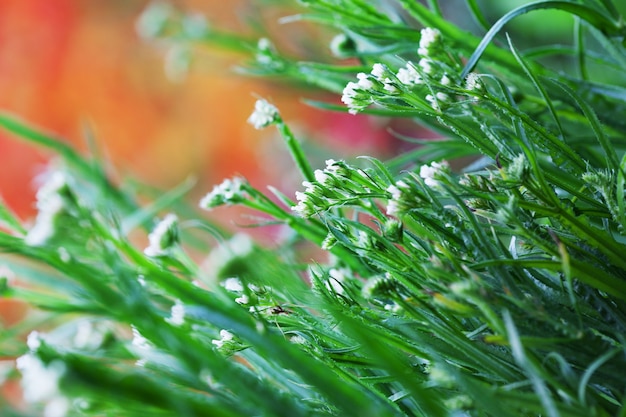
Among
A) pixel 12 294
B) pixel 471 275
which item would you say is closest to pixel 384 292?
pixel 471 275

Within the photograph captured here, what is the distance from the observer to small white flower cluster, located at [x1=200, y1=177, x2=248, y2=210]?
9.8 inches

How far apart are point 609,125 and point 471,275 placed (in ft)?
0.51

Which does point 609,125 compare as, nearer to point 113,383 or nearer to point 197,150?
point 113,383

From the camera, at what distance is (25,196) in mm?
990

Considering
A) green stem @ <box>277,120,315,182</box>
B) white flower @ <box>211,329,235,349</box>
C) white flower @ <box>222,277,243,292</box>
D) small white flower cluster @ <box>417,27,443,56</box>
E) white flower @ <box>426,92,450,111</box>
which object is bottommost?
white flower @ <box>211,329,235,349</box>

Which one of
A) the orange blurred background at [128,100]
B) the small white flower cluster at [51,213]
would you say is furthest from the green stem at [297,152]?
the orange blurred background at [128,100]

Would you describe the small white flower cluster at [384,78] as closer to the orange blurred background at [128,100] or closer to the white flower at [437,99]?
the white flower at [437,99]

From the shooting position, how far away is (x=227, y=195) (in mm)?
248

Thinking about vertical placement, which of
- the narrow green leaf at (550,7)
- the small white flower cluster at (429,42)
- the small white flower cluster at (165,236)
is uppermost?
the narrow green leaf at (550,7)

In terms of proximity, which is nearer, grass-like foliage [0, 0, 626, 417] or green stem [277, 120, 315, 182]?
grass-like foliage [0, 0, 626, 417]

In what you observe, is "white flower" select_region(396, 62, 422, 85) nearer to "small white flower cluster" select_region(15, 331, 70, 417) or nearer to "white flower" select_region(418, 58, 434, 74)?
"white flower" select_region(418, 58, 434, 74)

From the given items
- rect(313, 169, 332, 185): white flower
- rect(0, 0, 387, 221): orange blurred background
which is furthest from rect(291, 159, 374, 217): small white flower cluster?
rect(0, 0, 387, 221): orange blurred background

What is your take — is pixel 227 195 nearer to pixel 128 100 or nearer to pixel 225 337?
pixel 225 337

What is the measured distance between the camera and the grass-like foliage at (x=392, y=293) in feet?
0.51
